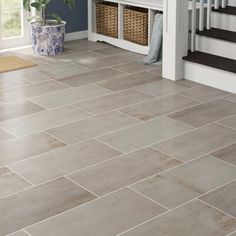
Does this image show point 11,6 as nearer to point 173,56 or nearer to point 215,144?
point 173,56

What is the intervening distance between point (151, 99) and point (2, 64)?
172 cm

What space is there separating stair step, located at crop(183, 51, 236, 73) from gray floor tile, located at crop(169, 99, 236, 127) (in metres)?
0.35

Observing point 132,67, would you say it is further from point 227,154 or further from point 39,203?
point 39,203

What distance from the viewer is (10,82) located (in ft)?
16.1

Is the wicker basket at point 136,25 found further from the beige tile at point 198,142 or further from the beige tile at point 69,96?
the beige tile at point 198,142

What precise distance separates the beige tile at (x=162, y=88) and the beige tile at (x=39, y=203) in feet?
5.63

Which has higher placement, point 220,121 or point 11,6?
point 11,6

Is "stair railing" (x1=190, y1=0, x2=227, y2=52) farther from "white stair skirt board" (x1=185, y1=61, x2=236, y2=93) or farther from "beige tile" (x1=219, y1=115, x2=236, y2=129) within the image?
"beige tile" (x1=219, y1=115, x2=236, y2=129)

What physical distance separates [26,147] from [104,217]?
101cm

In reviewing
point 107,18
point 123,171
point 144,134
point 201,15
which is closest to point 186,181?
point 123,171

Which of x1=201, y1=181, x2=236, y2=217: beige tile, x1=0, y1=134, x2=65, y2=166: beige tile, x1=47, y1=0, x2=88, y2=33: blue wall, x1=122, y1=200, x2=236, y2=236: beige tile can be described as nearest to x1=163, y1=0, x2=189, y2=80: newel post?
x1=0, y1=134, x2=65, y2=166: beige tile

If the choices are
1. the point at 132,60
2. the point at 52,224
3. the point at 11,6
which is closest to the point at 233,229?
the point at 52,224

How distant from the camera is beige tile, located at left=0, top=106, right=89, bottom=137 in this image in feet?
12.6

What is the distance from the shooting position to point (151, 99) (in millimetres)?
4461
